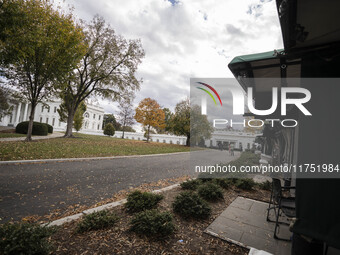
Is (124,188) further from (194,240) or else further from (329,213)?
(329,213)

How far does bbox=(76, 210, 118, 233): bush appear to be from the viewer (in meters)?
2.65

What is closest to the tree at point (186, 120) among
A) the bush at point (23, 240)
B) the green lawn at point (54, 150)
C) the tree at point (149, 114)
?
the tree at point (149, 114)

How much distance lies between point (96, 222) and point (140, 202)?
3.31 feet

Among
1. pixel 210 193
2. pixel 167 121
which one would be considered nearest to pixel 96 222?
pixel 210 193

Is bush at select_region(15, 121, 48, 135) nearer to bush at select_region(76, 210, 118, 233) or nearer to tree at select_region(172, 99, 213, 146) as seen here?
tree at select_region(172, 99, 213, 146)

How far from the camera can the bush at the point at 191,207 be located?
3.45m

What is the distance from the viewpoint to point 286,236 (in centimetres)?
310

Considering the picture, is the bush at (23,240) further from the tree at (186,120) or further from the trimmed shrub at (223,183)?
the tree at (186,120)

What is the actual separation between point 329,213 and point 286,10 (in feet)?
6.86

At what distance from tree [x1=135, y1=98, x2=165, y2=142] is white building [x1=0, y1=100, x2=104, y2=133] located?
2350 cm

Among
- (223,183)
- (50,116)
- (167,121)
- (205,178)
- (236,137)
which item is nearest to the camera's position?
(223,183)

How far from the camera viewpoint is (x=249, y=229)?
326 cm

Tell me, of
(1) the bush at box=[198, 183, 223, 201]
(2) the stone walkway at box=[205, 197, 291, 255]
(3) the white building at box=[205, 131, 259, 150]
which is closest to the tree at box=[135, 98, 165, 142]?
(3) the white building at box=[205, 131, 259, 150]

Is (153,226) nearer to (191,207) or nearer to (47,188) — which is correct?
(191,207)
